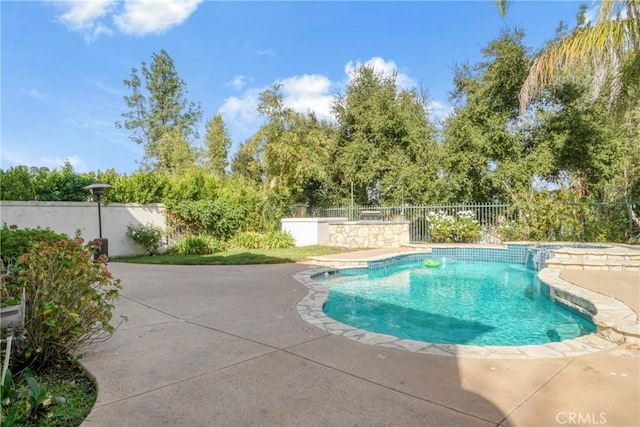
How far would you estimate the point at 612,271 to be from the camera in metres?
7.39

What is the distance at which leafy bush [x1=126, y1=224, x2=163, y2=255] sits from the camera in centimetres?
1164

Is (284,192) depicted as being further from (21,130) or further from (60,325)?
(60,325)

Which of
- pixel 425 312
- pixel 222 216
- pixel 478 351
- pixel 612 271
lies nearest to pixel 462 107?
pixel 612 271

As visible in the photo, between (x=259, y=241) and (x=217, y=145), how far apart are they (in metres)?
13.0

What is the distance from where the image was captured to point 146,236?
38.1ft

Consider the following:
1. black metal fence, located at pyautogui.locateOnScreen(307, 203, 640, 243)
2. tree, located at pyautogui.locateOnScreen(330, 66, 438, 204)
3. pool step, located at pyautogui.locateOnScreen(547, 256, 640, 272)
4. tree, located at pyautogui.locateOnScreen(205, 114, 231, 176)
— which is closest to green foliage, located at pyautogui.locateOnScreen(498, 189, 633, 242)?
black metal fence, located at pyautogui.locateOnScreen(307, 203, 640, 243)

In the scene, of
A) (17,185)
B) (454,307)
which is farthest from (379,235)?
(17,185)

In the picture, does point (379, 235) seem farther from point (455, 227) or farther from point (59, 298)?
point (59, 298)

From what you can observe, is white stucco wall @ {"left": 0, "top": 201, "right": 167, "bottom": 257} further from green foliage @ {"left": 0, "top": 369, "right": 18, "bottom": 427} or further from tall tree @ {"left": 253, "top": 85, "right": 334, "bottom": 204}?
green foliage @ {"left": 0, "top": 369, "right": 18, "bottom": 427}

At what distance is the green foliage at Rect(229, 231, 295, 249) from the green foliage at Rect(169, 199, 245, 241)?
0.51 m

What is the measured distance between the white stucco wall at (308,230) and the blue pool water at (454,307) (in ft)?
15.6

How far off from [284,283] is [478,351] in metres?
3.99

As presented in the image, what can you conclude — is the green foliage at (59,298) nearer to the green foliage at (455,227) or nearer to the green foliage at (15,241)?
the green foliage at (15,241)

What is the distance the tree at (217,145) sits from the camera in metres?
23.7
